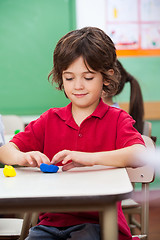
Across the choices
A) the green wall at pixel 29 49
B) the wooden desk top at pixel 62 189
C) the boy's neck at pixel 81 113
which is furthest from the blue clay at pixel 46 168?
the green wall at pixel 29 49

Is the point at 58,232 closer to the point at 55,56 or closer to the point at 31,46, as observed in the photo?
the point at 55,56

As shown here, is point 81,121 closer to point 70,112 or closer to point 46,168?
point 70,112

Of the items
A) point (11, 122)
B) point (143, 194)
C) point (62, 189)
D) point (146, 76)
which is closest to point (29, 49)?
point (11, 122)

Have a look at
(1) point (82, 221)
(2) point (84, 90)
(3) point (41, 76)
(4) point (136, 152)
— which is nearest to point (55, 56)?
(2) point (84, 90)

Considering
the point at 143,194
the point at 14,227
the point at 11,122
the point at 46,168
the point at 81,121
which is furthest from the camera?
the point at 11,122

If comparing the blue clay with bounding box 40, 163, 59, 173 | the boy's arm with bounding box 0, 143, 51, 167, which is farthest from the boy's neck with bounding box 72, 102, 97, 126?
the blue clay with bounding box 40, 163, 59, 173

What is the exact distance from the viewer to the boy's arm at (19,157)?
1.19 meters

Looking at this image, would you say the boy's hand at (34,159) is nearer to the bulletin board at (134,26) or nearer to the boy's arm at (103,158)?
the boy's arm at (103,158)

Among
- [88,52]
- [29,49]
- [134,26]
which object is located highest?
[88,52]

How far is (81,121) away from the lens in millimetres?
1476

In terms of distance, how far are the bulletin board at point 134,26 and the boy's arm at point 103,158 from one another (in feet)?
10.7

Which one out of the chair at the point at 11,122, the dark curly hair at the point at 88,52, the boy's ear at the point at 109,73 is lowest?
the chair at the point at 11,122

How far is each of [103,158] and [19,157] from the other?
0.26 m

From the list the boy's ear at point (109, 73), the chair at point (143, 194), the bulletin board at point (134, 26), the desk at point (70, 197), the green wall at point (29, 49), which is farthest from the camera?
the bulletin board at point (134, 26)
